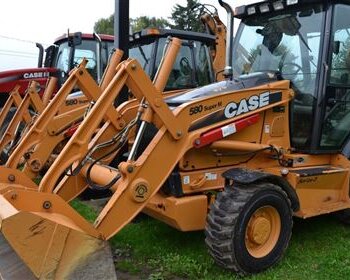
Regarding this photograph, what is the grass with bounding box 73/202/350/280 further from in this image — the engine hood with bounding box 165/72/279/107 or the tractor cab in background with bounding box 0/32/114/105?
the tractor cab in background with bounding box 0/32/114/105

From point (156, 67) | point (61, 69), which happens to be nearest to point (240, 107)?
point (156, 67)

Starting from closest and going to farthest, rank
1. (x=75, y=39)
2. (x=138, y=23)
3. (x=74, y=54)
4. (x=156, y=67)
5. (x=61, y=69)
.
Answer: (x=156, y=67)
(x=75, y=39)
(x=74, y=54)
(x=61, y=69)
(x=138, y=23)

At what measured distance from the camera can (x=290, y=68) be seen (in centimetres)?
517

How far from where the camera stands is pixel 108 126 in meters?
5.12

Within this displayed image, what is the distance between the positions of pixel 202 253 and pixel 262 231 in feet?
2.44

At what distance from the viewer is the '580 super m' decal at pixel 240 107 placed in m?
4.46

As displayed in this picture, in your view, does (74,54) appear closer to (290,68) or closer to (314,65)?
(290,68)

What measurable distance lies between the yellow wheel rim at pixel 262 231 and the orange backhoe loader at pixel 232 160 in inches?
0.5

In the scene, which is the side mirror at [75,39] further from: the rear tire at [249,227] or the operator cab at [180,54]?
the rear tire at [249,227]

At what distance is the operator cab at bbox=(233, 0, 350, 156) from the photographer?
4.96 meters

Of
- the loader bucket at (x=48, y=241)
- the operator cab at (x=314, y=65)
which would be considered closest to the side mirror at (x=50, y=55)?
the operator cab at (x=314, y=65)

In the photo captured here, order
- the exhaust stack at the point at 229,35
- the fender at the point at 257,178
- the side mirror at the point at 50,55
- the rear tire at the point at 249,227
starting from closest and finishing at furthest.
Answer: the rear tire at the point at 249,227 → the fender at the point at 257,178 → the exhaust stack at the point at 229,35 → the side mirror at the point at 50,55

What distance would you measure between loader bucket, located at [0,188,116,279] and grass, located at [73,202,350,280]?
0.81m

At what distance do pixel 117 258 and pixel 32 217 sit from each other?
5.17ft
